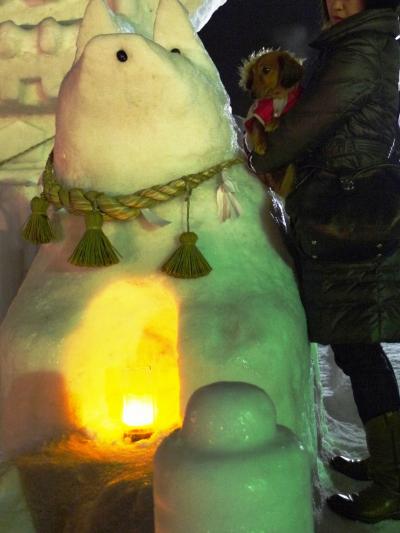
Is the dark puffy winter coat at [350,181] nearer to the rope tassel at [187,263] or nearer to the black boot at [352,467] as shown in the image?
the rope tassel at [187,263]

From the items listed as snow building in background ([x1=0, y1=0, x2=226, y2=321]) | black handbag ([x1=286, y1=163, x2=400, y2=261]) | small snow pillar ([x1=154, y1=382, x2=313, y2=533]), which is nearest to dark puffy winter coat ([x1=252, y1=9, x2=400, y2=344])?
black handbag ([x1=286, y1=163, x2=400, y2=261])

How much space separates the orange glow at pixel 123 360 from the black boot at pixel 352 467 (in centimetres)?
47

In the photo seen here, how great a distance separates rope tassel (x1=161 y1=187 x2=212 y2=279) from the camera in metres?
1.48

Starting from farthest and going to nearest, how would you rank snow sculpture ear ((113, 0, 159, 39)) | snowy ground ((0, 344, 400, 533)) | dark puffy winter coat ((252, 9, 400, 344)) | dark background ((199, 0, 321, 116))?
dark background ((199, 0, 321, 116)) < snow sculpture ear ((113, 0, 159, 39)) < dark puffy winter coat ((252, 9, 400, 344)) < snowy ground ((0, 344, 400, 533))

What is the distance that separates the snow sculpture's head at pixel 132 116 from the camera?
153 cm

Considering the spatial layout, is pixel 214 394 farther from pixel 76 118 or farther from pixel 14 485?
pixel 76 118

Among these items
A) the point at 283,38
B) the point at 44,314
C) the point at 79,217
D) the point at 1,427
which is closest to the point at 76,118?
the point at 79,217

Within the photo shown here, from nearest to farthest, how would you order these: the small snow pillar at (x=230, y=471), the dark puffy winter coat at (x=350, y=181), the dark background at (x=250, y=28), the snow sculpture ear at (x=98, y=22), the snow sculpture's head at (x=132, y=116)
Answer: the small snow pillar at (x=230, y=471)
the dark puffy winter coat at (x=350, y=181)
the snow sculpture's head at (x=132, y=116)
the snow sculpture ear at (x=98, y=22)
the dark background at (x=250, y=28)

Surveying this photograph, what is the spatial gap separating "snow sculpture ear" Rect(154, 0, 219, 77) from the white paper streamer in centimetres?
30

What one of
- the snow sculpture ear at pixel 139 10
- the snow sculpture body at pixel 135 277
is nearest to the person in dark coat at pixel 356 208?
the snow sculpture body at pixel 135 277

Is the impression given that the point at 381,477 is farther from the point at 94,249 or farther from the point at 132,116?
the point at 132,116

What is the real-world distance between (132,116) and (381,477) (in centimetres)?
90

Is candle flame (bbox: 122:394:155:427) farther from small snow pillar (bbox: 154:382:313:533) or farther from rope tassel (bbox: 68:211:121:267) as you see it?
small snow pillar (bbox: 154:382:313:533)

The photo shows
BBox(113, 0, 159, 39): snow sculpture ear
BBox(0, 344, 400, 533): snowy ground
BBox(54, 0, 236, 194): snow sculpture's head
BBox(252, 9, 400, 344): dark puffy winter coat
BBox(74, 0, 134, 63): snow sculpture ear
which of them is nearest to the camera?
BBox(0, 344, 400, 533): snowy ground
